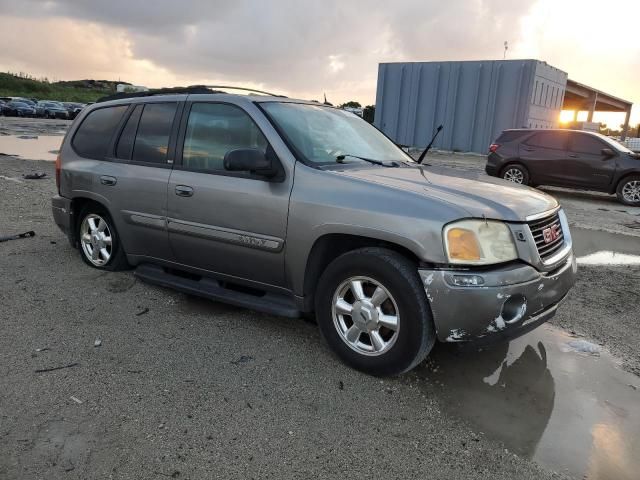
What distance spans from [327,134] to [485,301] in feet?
6.11

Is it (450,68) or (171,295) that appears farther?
(450,68)

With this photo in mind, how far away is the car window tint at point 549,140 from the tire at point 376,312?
10728 mm

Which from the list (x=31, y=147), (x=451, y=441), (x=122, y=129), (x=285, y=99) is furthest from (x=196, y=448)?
(x=31, y=147)

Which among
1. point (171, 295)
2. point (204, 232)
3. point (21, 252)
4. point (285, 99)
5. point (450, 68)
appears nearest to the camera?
point (204, 232)

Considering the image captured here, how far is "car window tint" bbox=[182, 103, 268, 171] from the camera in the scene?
3807mm

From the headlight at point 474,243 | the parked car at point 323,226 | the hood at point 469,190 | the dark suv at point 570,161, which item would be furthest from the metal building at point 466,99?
the headlight at point 474,243

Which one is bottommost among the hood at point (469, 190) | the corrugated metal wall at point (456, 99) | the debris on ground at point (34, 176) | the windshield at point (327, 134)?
the debris on ground at point (34, 176)

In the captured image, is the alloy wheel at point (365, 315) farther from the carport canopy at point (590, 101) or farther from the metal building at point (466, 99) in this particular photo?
the carport canopy at point (590, 101)

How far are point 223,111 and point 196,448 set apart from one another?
249 cm

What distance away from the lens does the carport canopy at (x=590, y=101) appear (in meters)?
32.2

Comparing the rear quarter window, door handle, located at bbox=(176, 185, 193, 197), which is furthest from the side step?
the rear quarter window

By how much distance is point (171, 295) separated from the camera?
460 cm

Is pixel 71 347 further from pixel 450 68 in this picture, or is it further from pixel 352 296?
pixel 450 68

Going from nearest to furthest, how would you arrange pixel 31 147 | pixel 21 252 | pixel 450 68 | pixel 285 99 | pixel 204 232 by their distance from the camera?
Result: pixel 204 232, pixel 285 99, pixel 21 252, pixel 31 147, pixel 450 68
